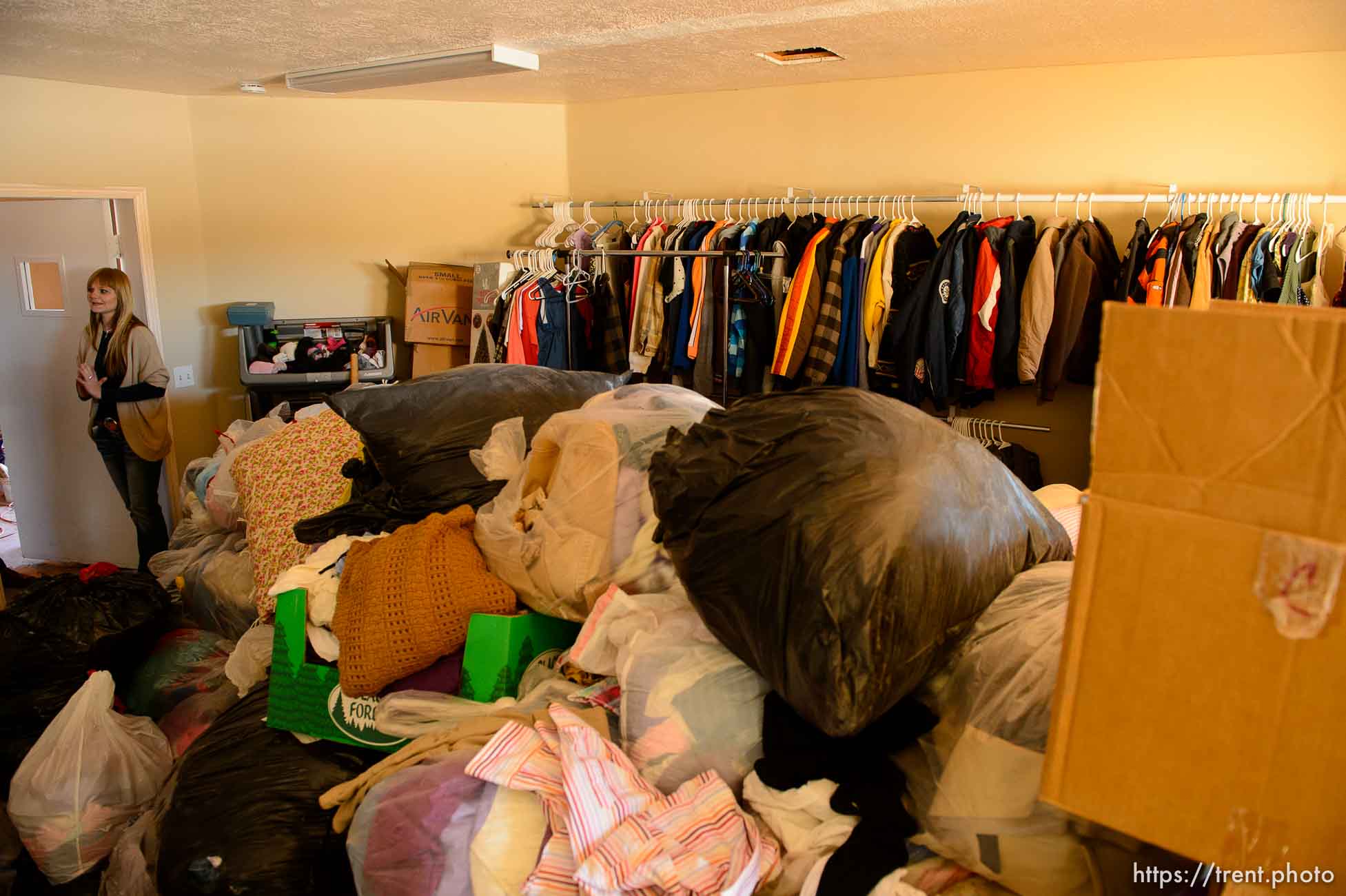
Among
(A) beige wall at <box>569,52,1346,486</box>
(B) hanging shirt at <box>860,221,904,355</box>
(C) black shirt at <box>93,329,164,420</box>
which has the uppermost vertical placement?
(A) beige wall at <box>569,52,1346,486</box>

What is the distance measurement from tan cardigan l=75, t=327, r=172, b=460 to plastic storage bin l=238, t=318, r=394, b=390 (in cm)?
40

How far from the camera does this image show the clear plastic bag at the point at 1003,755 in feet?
3.45

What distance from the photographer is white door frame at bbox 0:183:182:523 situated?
424 centimetres

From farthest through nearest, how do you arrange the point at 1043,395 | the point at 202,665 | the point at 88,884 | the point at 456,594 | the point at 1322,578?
the point at 1043,395 < the point at 202,665 < the point at 88,884 < the point at 456,594 < the point at 1322,578

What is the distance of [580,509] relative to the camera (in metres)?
1.69

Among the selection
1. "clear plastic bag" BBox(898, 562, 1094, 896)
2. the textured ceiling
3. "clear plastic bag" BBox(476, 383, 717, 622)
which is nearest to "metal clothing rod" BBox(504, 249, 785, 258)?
the textured ceiling

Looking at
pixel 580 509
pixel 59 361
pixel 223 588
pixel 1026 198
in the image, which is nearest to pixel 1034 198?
pixel 1026 198

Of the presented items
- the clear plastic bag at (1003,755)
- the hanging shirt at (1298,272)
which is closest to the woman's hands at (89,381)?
the clear plastic bag at (1003,755)

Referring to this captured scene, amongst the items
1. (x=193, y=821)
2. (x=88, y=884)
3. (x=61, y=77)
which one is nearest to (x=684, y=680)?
(x=193, y=821)

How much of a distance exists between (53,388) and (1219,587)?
5.49m

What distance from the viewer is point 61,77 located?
418 cm

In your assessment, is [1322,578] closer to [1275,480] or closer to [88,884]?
[1275,480]

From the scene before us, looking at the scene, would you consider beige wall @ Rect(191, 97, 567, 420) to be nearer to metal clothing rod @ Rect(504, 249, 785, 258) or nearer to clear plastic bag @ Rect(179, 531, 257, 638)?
metal clothing rod @ Rect(504, 249, 785, 258)

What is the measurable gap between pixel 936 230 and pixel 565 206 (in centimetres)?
196
